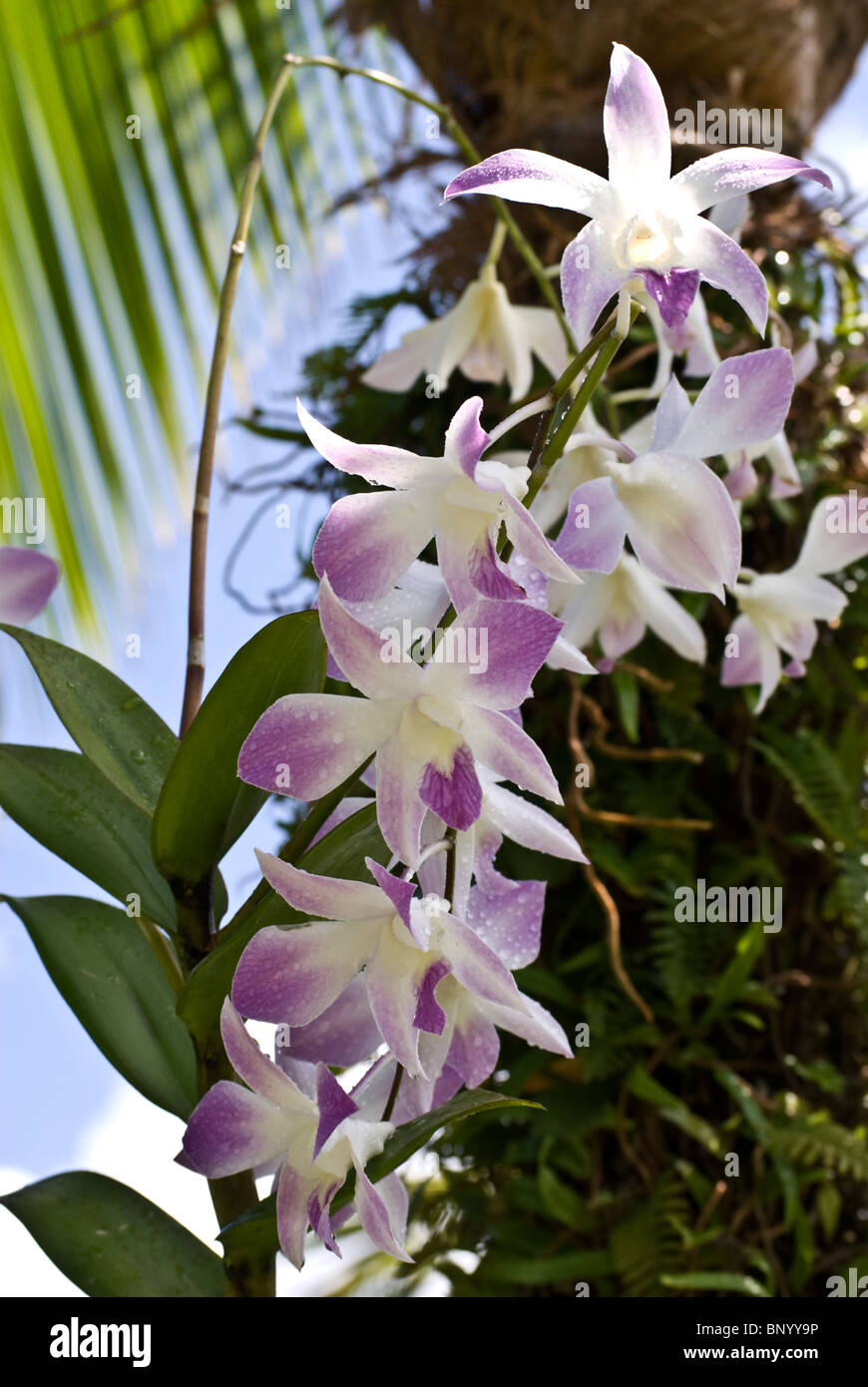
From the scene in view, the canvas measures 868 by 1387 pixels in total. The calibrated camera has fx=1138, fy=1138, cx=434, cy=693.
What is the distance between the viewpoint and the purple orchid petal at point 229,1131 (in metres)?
0.30

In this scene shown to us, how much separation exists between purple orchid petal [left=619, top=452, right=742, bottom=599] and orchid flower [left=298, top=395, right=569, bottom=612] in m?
0.04

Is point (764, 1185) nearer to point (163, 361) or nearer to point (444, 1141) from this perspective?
point (444, 1141)

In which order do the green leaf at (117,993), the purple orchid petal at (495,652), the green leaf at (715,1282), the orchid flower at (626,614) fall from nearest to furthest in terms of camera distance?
the purple orchid petal at (495,652) < the green leaf at (117,993) < the orchid flower at (626,614) < the green leaf at (715,1282)

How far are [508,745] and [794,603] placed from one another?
247 mm

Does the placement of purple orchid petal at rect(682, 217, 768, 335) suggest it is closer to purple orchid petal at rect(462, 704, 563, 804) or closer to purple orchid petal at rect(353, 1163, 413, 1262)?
purple orchid petal at rect(462, 704, 563, 804)

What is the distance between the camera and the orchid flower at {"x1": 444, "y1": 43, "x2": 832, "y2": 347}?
0.92 feet

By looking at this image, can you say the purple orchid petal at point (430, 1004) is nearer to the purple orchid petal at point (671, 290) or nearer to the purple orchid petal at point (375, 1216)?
the purple orchid petal at point (375, 1216)

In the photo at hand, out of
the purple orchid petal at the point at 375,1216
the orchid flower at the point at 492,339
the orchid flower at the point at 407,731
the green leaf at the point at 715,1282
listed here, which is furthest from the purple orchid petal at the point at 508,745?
the green leaf at the point at 715,1282

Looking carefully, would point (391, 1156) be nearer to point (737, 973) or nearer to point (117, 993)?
point (117, 993)

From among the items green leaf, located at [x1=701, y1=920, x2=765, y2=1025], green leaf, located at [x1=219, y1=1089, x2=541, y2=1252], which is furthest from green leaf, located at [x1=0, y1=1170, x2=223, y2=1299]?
green leaf, located at [x1=701, y1=920, x2=765, y2=1025]

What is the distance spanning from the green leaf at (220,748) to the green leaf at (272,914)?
3 centimetres

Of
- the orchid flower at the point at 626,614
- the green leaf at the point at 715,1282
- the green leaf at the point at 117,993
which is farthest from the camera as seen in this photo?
the green leaf at the point at 715,1282

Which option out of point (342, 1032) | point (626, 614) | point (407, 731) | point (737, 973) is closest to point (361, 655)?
point (407, 731)

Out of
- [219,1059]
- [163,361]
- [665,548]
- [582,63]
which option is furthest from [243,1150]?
[582,63]
